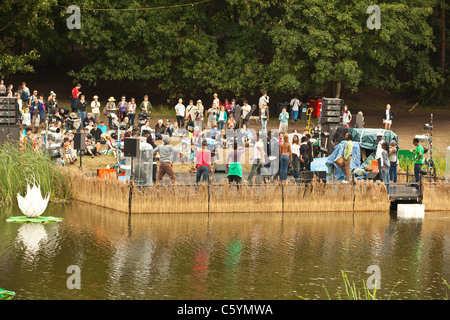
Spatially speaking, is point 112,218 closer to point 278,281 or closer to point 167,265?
point 167,265

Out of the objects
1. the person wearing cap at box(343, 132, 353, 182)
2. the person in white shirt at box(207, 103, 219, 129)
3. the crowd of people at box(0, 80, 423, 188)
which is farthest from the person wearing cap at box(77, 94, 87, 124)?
the person wearing cap at box(343, 132, 353, 182)

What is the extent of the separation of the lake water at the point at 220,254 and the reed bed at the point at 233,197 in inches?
12.0

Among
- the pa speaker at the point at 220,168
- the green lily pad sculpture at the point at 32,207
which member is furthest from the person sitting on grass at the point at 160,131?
the green lily pad sculpture at the point at 32,207

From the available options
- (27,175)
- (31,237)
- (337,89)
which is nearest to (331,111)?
(27,175)

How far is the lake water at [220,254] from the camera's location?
15289 mm

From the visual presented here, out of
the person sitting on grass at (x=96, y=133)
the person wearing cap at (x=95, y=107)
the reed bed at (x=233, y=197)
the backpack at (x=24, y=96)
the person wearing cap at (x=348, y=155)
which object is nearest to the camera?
the reed bed at (x=233, y=197)

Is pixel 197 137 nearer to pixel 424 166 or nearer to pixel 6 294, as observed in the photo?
pixel 424 166

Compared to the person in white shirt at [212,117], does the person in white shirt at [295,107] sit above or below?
above

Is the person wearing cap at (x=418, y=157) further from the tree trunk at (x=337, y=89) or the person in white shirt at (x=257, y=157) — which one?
the tree trunk at (x=337, y=89)

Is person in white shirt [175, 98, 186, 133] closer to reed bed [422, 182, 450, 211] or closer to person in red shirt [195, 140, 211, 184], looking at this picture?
person in red shirt [195, 140, 211, 184]

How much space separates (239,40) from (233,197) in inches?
888

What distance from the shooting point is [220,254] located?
59.5 ft

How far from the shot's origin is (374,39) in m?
43.5
